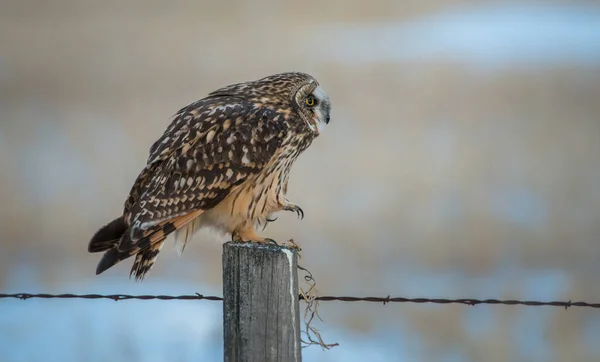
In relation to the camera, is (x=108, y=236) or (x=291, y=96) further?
(x=291, y=96)

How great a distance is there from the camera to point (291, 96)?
12.8 feet

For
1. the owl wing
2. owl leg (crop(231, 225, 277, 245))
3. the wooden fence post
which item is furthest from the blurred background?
the wooden fence post

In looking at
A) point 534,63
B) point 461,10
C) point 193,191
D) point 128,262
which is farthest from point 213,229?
point 461,10

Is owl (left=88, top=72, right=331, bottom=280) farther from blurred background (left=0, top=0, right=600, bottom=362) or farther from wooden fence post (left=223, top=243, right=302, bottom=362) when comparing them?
wooden fence post (left=223, top=243, right=302, bottom=362)

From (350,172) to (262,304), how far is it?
714 centimetres

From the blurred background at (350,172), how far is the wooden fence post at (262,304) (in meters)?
1.18

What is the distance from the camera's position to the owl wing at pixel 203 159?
3.49 m

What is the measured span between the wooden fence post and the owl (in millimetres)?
629

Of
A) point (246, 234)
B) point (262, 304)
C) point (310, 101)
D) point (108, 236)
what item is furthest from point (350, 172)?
point (262, 304)

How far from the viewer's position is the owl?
3.46 m

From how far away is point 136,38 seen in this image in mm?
14016

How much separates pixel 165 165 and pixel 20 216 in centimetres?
594

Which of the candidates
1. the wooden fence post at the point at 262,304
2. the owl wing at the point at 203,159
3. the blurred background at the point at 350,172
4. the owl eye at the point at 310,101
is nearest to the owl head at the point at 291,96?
the owl eye at the point at 310,101

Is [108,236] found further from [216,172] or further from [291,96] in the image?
[291,96]
